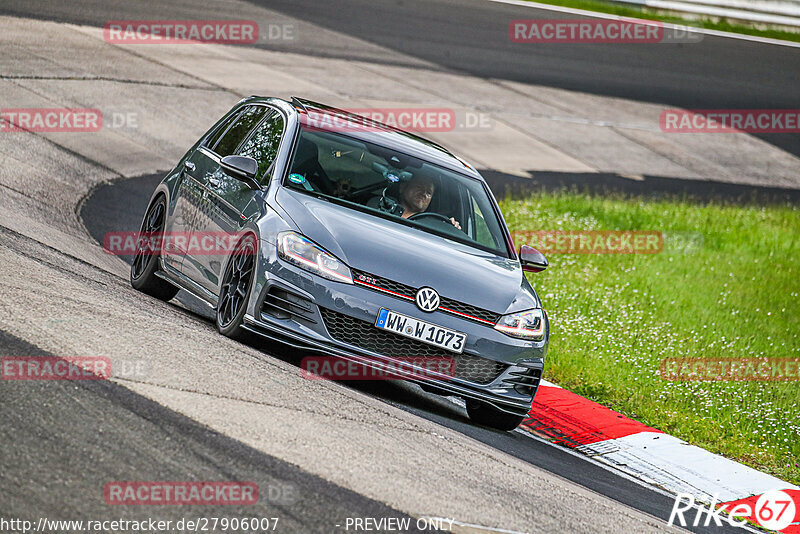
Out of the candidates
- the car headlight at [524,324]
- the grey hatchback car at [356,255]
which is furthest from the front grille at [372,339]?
the car headlight at [524,324]

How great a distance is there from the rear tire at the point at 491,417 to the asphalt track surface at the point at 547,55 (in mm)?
15725

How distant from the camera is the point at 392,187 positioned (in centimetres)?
838

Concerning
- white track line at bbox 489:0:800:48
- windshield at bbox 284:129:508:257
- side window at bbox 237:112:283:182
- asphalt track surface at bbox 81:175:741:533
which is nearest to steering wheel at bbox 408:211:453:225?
windshield at bbox 284:129:508:257

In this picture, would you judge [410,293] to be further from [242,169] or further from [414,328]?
[242,169]

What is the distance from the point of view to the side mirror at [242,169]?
7.96 metres

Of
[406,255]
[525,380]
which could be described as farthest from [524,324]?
[406,255]

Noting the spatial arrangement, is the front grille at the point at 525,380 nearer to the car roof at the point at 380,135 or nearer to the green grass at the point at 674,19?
the car roof at the point at 380,135

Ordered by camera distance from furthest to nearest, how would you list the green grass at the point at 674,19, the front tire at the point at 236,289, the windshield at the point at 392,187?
the green grass at the point at 674,19, the windshield at the point at 392,187, the front tire at the point at 236,289

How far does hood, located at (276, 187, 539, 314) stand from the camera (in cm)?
725

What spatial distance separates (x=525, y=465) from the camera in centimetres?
692

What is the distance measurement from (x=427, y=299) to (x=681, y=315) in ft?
19.2

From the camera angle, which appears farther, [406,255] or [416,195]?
[416,195]

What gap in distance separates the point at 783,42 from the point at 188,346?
90.2ft

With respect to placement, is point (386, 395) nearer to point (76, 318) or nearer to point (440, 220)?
point (440, 220)
